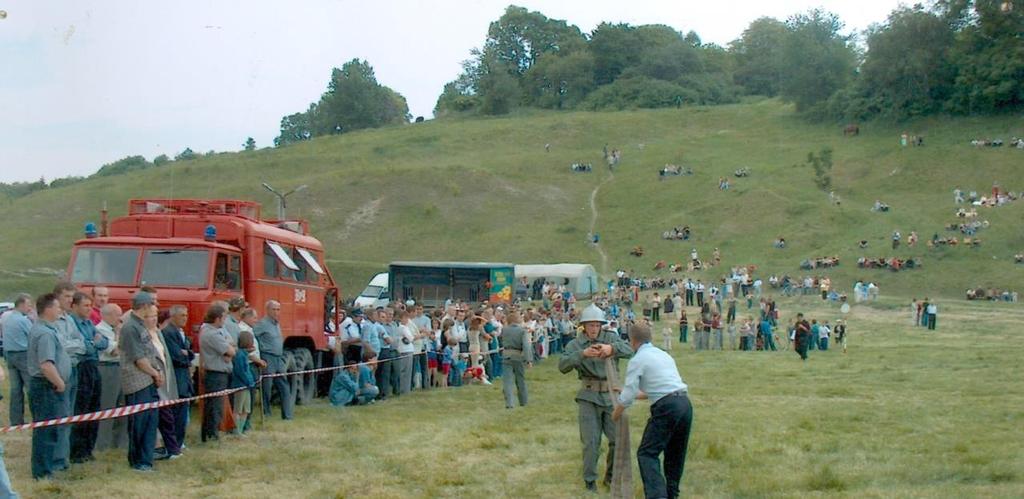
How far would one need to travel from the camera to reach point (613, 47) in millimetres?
150250

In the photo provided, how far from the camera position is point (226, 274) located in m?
17.7

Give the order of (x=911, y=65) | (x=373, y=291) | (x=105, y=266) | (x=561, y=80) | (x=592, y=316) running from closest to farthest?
1. (x=592, y=316)
2. (x=105, y=266)
3. (x=373, y=291)
4. (x=911, y=65)
5. (x=561, y=80)

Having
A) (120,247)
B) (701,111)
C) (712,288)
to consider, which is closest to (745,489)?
(120,247)

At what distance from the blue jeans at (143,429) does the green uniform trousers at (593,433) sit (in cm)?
420

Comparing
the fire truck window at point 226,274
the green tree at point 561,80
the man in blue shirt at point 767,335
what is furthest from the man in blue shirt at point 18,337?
the green tree at point 561,80

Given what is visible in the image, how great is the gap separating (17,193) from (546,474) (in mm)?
104814

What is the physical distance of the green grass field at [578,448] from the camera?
11555 mm

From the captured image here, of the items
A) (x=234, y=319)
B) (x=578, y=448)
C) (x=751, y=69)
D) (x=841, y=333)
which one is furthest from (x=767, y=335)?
(x=751, y=69)

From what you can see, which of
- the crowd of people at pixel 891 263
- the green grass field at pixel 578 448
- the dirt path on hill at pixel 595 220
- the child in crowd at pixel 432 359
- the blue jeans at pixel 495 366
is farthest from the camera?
the dirt path on hill at pixel 595 220

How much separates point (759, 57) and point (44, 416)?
149 m

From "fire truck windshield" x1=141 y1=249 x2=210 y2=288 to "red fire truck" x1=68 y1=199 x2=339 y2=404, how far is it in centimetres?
1

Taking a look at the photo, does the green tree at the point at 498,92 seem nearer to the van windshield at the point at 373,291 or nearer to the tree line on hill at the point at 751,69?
the tree line on hill at the point at 751,69

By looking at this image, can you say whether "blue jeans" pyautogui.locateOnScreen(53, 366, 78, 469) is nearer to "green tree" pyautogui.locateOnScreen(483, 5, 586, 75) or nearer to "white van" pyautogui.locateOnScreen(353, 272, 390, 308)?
"white van" pyautogui.locateOnScreen(353, 272, 390, 308)

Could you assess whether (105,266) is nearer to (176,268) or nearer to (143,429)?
(176,268)
